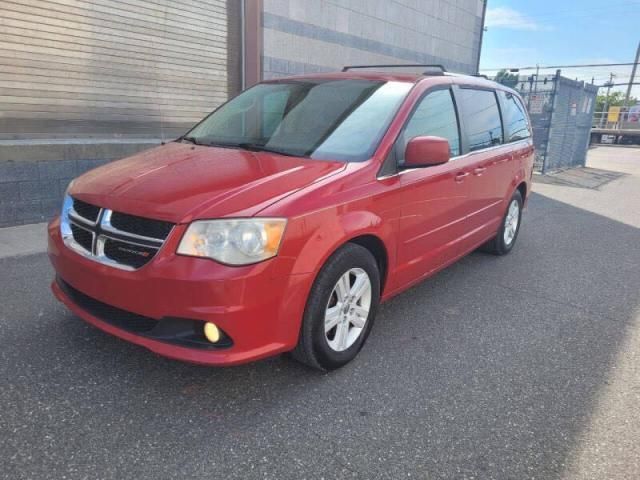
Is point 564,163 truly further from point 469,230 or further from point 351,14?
point 469,230

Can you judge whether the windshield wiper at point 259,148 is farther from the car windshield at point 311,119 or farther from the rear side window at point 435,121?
the rear side window at point 435,121

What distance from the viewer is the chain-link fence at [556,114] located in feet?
42.0

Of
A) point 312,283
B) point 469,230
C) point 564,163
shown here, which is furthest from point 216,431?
point 564,163

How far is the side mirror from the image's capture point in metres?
3.02

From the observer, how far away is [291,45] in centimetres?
893

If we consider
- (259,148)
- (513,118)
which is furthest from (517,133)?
(259,148)

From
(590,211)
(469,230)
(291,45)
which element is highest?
(291,45)

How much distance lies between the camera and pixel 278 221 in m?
2.36

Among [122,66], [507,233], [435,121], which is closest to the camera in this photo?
[435,121]

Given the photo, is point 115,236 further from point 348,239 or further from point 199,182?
point 348,239

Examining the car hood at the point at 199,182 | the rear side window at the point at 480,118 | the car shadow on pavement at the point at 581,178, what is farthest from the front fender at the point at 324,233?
the car shadow on pavement at the point at 581,178

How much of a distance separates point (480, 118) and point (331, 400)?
285 centimetres

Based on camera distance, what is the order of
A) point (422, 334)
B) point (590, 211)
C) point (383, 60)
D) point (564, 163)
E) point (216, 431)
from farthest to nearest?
point (564, 163), point (383, 60), point (590, 211), point (422, 334), point (216, 431)

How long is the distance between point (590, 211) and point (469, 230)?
5324 millimetres
